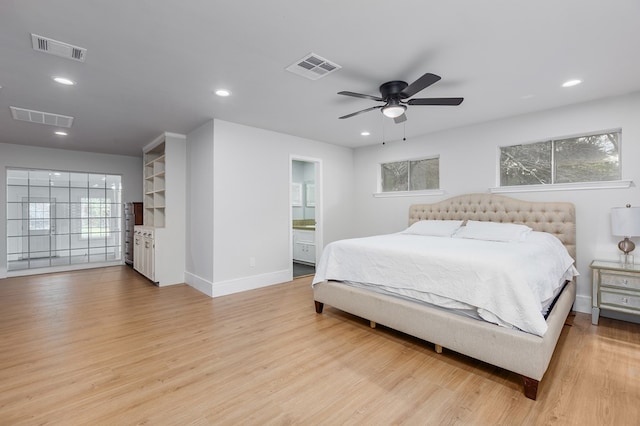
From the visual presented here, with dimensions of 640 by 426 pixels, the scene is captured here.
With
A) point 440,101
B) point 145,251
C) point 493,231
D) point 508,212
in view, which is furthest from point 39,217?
point 508,212

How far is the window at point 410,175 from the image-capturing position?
16.5 feet

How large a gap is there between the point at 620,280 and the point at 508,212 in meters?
1.32

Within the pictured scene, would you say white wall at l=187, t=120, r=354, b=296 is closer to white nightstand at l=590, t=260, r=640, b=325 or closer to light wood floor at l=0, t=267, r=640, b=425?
light wood floor at l=0, t=267, r=640, b=425

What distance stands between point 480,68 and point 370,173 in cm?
329

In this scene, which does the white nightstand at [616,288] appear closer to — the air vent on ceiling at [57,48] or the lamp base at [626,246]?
the lamp base at [626,246]

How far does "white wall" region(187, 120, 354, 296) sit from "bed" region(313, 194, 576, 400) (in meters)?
1.51

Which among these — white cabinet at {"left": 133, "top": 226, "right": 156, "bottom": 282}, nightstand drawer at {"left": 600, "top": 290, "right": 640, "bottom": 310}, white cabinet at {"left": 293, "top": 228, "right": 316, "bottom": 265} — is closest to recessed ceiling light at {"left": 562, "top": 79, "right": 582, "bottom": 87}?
nightstand drawer at {"left": 600, "top": 290, "right": 640, "bottom": 310}

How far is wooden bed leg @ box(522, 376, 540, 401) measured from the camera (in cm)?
188

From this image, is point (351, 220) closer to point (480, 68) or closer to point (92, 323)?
point (480, 68)

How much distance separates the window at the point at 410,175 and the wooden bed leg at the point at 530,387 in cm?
344

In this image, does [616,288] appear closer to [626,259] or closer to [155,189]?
[626,259]

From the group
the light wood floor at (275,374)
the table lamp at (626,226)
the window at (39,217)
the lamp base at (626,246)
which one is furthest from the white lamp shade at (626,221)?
the window at (39,217)

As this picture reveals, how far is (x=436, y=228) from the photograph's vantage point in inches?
163

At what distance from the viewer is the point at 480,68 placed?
2670mm
